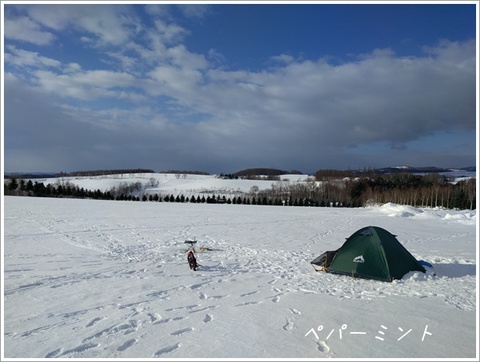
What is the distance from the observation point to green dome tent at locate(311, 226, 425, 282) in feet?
29.4

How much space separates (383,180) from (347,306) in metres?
117

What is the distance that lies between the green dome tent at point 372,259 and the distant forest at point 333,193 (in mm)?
66091

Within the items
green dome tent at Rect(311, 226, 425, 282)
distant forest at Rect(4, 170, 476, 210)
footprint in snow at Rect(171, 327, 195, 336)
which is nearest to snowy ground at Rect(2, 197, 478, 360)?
footprint in snow at Rect(171, 327, 195, 336)

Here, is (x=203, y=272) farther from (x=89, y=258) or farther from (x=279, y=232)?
(x=279, y=232)

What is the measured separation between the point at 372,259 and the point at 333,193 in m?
104

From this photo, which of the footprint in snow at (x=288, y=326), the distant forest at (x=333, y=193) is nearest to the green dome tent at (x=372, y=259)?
the footprint in snow at (x=288, y=326)

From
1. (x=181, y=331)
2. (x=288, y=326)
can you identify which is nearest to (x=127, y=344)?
(x=181, y=331)

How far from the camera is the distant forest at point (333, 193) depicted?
251 feet

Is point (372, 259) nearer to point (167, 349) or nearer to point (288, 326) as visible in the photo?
point (288, 326)

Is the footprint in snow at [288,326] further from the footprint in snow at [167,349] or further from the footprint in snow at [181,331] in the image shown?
the footprint in snow at [167,349]

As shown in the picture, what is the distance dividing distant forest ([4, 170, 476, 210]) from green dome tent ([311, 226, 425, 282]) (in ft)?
217

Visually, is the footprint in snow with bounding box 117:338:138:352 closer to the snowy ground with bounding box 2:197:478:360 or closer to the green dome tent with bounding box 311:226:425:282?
the snowy ground with bounding box 2:197:478:360

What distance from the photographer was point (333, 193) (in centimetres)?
10881

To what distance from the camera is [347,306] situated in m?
7.01
